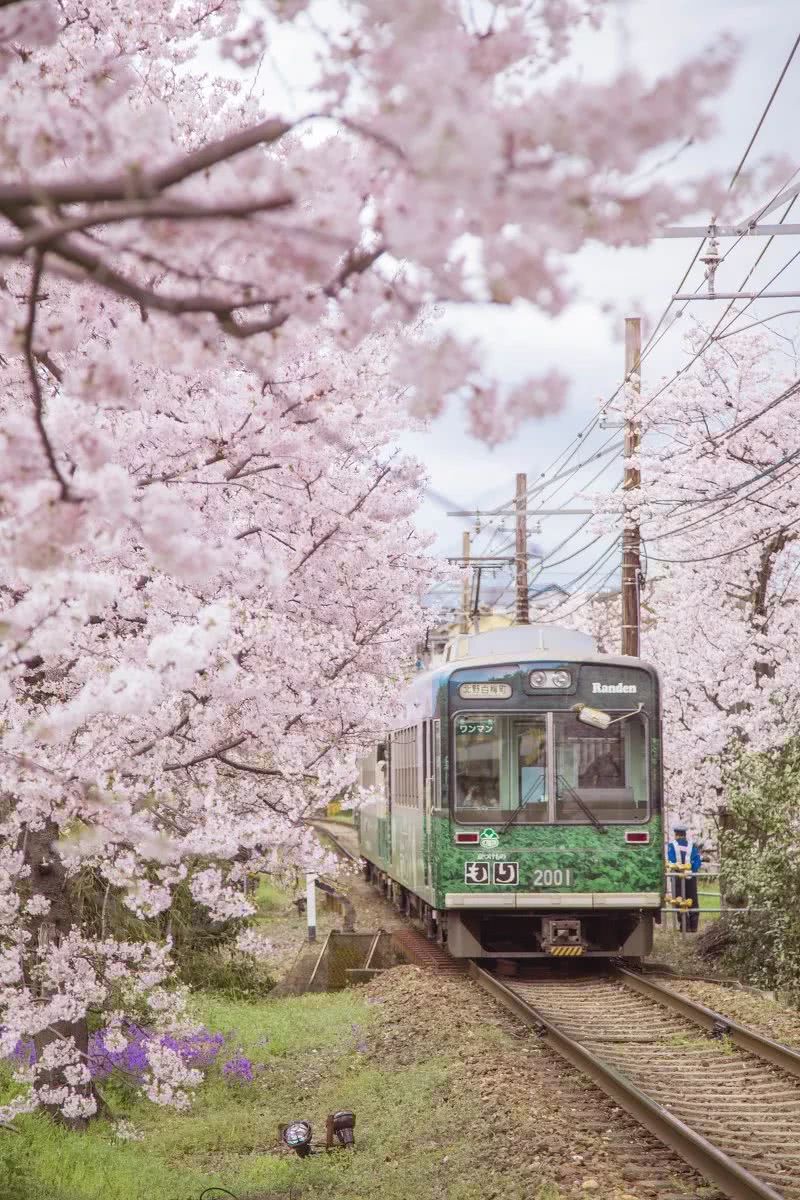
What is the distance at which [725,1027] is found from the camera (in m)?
9.87

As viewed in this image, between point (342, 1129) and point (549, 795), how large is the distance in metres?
5.62

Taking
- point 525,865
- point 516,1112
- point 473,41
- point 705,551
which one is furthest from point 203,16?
point 705,551

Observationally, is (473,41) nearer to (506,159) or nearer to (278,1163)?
(506,159)

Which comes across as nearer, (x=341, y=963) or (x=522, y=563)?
(x=341, y=963)

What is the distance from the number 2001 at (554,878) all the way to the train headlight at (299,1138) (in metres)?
5.51

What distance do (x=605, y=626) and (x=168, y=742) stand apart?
3219 cm

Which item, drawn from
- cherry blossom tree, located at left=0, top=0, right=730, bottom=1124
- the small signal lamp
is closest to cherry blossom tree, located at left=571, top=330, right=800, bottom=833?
cherry blossom tree, located at left=0, top=0, right=730, bottom=1124

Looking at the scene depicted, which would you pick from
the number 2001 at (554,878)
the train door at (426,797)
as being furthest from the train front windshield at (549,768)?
the train door at (426,797)

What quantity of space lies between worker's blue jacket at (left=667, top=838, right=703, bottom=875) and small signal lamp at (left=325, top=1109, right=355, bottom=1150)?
10.5m

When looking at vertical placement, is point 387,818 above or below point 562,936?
above

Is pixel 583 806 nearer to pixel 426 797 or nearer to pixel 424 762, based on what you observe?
pixel 426 797

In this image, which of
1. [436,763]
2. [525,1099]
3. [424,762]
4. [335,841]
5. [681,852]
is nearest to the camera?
[525,1099]

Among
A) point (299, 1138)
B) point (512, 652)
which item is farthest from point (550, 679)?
point (299, 1138)

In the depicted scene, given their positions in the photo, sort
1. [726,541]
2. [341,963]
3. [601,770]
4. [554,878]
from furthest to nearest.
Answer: [726,541], [341,963], [601,770], [554,878]
